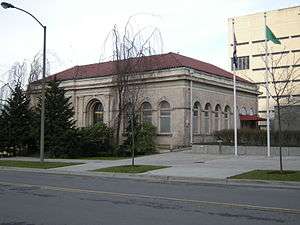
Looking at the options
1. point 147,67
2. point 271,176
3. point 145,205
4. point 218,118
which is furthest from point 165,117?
point 145,205

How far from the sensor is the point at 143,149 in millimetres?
35688

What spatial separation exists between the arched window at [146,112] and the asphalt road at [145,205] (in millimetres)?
24015

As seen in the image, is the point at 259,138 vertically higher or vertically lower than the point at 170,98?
lower

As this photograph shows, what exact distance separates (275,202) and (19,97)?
30740 mm

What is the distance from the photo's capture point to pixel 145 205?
11.4m

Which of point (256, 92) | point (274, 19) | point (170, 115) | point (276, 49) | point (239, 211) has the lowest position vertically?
point (239, 211)

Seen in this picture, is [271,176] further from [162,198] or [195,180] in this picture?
[162,198]

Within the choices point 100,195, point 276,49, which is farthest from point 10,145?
point 276,49

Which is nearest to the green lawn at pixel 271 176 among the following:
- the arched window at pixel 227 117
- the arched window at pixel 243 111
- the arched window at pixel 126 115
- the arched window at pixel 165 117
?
the arched window at pixel 126 115

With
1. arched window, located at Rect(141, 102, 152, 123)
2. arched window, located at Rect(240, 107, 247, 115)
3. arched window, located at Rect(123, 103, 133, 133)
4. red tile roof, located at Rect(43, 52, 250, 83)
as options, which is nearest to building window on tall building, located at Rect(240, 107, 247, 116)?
arched window, located at Rect(240, 107, 247, 115)

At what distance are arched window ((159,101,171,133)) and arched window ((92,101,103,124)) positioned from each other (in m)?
7.03

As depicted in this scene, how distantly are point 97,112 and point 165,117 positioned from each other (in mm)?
8161

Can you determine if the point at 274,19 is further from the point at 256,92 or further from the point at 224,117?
the point at 224,117

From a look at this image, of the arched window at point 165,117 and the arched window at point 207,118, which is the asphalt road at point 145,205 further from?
the arched window at point 207,118
